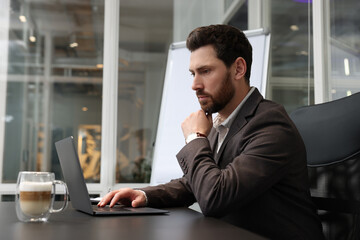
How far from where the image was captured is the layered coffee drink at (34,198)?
107 centimetres

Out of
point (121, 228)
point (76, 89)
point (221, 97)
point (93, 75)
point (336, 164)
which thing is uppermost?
point (93, 75)

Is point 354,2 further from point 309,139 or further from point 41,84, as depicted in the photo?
point 41,84

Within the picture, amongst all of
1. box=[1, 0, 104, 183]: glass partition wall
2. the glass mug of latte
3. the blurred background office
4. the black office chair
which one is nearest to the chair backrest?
the black office chair

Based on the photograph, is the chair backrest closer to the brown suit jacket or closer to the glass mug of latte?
the brown suit jacket

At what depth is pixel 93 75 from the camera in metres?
4.14

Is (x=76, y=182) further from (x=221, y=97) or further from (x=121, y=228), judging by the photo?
(x=221, y=97)

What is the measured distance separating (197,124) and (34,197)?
65 centimetres

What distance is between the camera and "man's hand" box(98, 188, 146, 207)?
4.62ft

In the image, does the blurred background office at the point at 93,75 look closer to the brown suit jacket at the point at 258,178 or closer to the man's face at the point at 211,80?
the man's face at the point at 211,80

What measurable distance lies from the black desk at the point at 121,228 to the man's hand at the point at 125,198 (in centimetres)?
21

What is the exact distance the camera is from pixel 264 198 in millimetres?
1370

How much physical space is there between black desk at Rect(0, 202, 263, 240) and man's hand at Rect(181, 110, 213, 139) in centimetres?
38

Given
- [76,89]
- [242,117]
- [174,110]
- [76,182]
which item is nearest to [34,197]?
[76,182]

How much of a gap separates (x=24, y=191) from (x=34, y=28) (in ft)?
10.9
